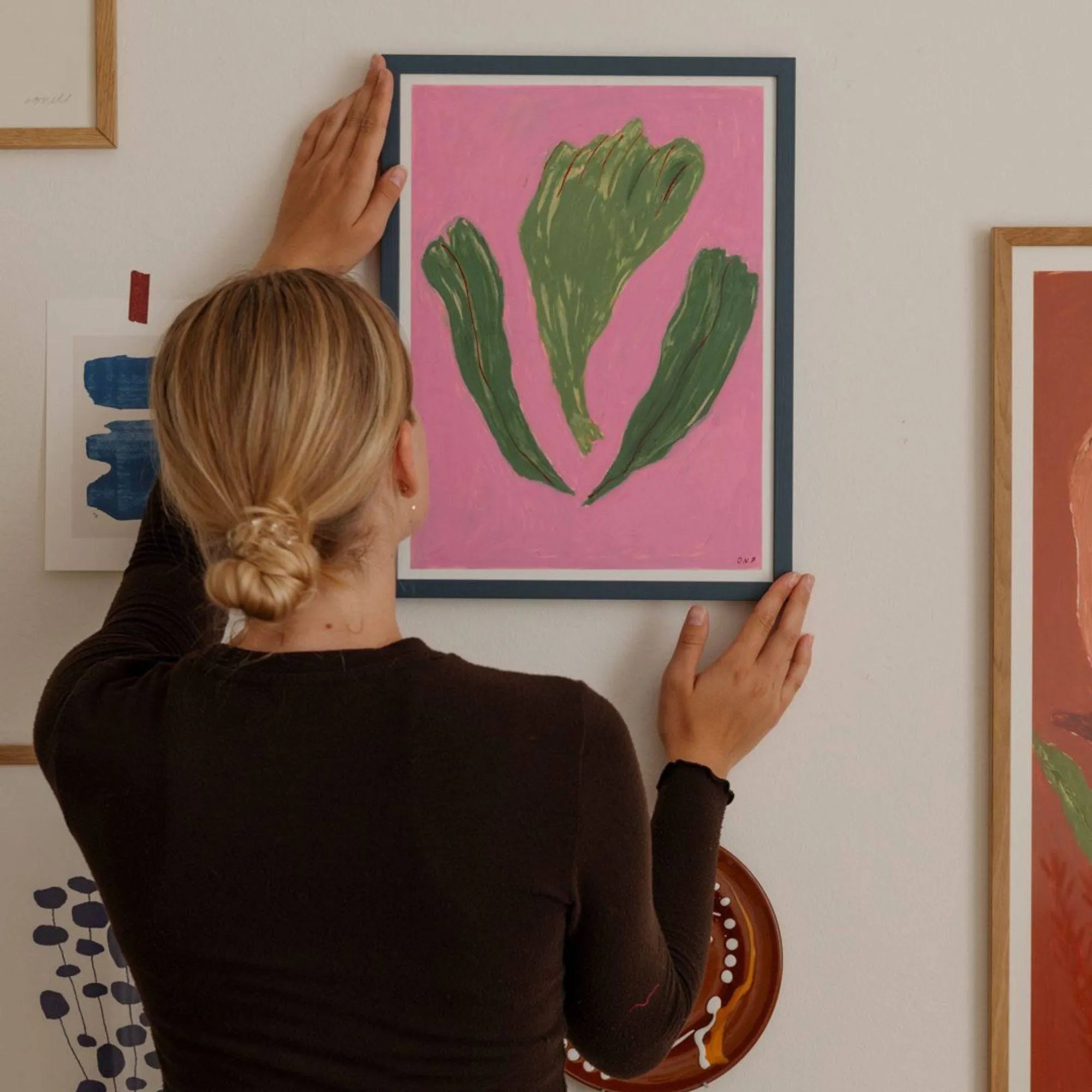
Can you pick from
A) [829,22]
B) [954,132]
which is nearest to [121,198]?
[829,22]

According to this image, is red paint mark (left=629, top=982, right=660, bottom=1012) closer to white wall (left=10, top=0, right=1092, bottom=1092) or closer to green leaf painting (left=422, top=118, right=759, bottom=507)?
white wall (left=10, top=0, right=1092, bottom=1092)

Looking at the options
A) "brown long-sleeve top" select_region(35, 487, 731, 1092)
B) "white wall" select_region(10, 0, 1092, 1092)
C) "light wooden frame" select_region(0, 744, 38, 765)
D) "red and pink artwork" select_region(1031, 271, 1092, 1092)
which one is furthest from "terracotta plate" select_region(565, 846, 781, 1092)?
"light wooden frame" select_region(0, 744, 38, 765)

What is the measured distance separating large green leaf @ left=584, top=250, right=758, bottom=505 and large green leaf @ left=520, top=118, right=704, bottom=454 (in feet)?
0.21

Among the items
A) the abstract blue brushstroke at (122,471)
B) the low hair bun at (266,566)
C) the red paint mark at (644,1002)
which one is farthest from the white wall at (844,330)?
the low hair bun at (266,566)

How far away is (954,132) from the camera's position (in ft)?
3.65

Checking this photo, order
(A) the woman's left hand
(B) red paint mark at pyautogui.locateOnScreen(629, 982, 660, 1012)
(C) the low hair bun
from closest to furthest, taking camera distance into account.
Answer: (C) the low hair bun, (B) red paint mark at pyautogui.locateOnScreen(629, 982, 660, 1012), (A) the woman's left hand

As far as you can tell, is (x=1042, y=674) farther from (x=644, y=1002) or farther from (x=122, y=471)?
(x=122, y=471)

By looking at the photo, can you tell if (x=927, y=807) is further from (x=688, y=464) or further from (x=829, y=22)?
(x=829, y=22)

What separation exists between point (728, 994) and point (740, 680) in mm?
334

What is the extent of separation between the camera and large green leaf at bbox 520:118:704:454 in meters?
1.10

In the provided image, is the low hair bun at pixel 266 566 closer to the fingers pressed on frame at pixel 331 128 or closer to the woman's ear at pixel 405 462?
the woman's ear at pixel 405 462

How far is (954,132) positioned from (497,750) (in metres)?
0.84

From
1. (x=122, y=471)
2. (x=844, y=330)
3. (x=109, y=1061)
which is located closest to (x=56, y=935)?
(x=109, y=1061)

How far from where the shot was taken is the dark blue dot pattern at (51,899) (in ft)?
3.74
